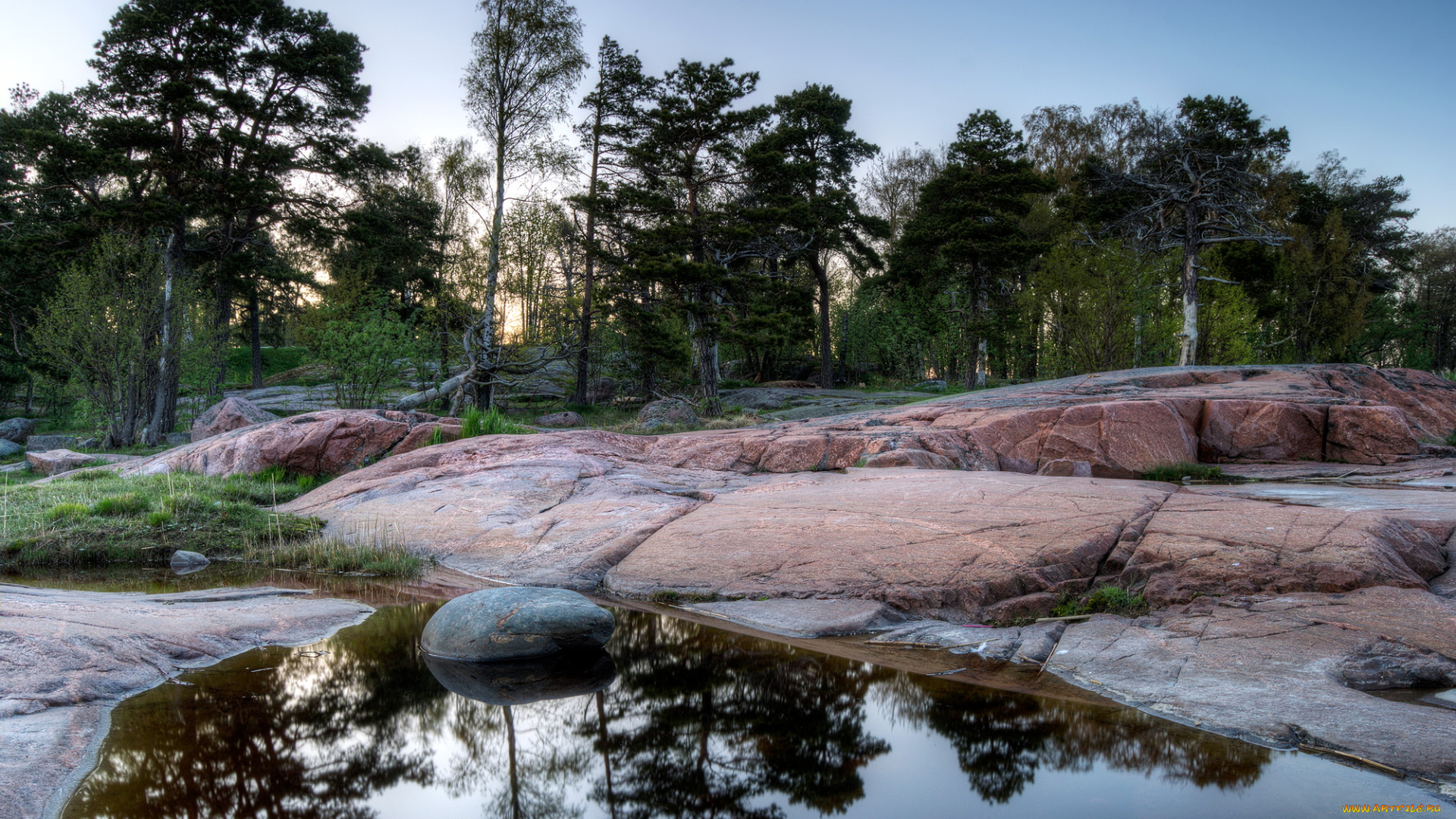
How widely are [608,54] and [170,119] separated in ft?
42.2

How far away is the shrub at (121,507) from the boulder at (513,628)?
6.34 metres

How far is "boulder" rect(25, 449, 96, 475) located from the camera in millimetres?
15406

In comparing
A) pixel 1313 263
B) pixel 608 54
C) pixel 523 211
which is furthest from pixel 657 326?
pixel 1313 263

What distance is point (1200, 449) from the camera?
38.0ft

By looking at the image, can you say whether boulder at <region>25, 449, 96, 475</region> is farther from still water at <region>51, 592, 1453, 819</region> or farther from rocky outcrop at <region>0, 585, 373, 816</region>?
still water at <region>51, 592, 1453, 819</region>

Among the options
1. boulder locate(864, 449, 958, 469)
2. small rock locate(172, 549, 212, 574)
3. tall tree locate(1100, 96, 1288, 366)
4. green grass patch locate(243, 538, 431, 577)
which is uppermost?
tall tree locate(1100, 96, 1288, 366)

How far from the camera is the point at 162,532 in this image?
8.99 metres

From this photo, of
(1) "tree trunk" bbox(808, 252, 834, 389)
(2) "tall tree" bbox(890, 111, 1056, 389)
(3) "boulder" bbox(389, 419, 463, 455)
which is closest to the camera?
(3) "boulder" bbox(389, 419, 463, 455)

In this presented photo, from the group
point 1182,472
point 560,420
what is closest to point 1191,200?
point 1182,472

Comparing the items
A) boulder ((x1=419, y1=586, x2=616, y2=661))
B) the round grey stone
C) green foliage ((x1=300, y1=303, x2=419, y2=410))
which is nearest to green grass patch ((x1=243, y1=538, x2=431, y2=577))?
the round grey stone

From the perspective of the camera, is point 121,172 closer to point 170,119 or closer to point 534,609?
point 170,119

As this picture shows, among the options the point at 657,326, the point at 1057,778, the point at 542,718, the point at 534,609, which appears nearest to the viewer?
the point at 1057,778

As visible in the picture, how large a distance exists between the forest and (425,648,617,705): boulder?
50.4 feet

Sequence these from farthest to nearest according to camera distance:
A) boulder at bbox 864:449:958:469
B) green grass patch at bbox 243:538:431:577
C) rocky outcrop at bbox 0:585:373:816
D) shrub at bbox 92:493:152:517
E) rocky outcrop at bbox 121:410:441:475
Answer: rocky outcrop at bbox 121:410:441:475
boulder at bbox 864:449:958:469
shrub at bbox 92:493:152:517
green grass patch at bbox 243:538:431:577
rocky outcrop at bbox 0:585:373:816
